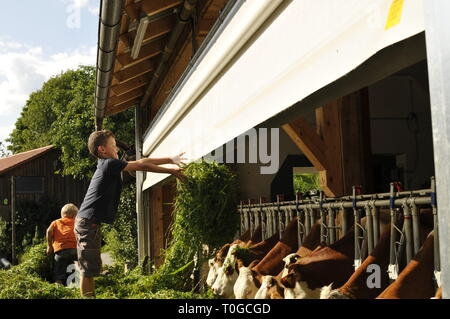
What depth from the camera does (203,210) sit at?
2.58 meters

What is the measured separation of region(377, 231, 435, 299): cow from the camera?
151 cm

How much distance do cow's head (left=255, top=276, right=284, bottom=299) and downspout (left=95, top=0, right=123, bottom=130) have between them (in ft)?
8.48

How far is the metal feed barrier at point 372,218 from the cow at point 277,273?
4 cm

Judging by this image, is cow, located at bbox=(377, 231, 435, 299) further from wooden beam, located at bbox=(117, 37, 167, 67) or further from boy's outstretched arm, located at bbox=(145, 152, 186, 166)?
wooden beam, located at bbox=(117, 37, 167, 67)

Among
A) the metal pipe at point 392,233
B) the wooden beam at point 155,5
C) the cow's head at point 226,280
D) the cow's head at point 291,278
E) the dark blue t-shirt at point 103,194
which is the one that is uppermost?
the wooden beam at point 155,5

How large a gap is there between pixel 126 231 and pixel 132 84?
5509mm

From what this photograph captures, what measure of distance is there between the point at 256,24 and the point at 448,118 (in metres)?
1.04

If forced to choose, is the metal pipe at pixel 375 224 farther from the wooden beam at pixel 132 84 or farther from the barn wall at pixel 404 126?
the wooden beam at pixel 132 84

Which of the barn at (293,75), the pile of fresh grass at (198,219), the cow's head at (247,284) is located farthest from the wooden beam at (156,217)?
the cow's head at (247,284)

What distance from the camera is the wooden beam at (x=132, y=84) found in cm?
852

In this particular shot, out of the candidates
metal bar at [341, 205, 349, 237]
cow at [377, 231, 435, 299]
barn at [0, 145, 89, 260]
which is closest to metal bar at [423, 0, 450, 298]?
cow at [377, 231, 435, 299]

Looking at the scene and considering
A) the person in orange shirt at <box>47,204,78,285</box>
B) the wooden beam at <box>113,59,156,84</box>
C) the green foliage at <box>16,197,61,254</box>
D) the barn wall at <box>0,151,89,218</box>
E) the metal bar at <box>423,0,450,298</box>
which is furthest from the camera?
the barn wall at <box>0,151,89,218</box>

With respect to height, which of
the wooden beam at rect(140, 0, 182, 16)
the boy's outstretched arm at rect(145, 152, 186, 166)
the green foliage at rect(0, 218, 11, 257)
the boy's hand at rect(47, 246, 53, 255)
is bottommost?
the green foliage at rect(0, 218, 11, 257)

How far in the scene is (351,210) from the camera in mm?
2379
